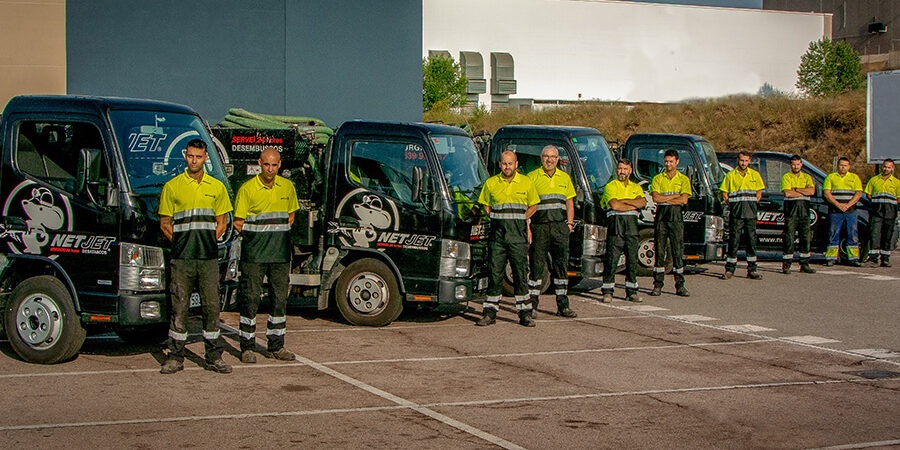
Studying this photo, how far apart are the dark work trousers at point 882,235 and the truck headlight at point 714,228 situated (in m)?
4.26

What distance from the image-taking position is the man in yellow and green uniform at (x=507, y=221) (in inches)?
504

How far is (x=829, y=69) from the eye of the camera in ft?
190

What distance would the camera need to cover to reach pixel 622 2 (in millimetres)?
76750

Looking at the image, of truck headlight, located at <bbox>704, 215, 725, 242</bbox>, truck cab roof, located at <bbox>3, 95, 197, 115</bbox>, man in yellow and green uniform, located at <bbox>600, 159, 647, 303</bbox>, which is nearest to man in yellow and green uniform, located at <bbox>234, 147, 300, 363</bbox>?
truck cab roof, located at <bbox>3, 95, 197, 115</bbox>

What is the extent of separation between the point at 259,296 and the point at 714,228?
9.81 metres

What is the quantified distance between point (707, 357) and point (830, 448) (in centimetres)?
373

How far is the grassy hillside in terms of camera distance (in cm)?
4000

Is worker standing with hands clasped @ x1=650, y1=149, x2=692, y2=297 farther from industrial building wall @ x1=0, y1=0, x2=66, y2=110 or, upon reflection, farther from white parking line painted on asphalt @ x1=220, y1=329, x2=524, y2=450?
industrial building wall @ x1=0, y1=0, x2=66, y2=110

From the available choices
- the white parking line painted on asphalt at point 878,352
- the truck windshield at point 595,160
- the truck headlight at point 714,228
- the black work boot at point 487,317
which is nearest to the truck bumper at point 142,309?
the black work boot at point 487,317

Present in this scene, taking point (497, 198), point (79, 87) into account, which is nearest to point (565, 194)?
point (497, 198)

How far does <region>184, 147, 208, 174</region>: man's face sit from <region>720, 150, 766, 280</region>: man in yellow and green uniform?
34.9ft

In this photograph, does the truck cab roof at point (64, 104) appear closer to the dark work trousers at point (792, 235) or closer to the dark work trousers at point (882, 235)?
the dark work trousers at point (792, 235)

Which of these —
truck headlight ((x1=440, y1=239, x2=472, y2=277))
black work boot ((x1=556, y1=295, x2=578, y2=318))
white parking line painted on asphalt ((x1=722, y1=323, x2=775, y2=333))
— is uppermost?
truck headlight ((x1=440, y1=239, x2=472, y2=277))

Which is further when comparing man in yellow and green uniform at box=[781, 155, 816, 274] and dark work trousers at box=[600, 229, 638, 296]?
man in yellow and green uniform at box=[781, 155, 816, 274]
